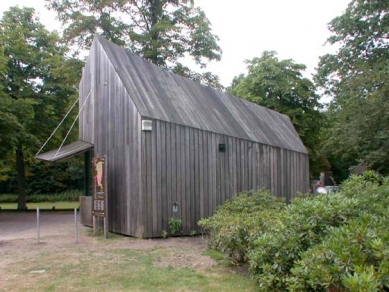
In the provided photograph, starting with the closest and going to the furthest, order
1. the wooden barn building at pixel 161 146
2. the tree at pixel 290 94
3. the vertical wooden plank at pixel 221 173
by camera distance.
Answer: the wooden barn building at pixel 161 146
the vertical wooden plank at pixel 221 173
the tree at pixel 290 94

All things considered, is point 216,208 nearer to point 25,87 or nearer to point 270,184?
point 270,184

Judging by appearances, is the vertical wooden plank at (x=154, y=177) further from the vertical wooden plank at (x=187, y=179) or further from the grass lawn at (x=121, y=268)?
the vertical wooden plank at (x=187, y=179)

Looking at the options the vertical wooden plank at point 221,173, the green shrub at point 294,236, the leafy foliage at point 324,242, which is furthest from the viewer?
the vertical wooden plank at point 221,173

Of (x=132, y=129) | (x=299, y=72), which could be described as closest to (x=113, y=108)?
(x=132, y=129)

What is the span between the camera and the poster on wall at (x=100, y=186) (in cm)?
930

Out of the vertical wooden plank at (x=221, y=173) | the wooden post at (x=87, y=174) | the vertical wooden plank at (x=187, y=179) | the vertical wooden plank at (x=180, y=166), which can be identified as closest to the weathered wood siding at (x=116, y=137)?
the wooden post at (x=87, y=174)

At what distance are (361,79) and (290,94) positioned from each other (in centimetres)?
942

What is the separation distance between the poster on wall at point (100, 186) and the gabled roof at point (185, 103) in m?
1.65

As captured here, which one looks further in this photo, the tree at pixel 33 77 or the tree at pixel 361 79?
the tree at pixel 33 77

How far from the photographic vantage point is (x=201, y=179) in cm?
1012

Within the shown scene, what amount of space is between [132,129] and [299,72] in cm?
2002

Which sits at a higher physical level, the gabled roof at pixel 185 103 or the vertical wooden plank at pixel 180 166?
the gabled roof at pixel 185 103

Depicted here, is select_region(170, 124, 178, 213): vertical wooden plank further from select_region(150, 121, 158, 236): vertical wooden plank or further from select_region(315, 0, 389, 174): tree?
select_region(315, 0, 389, 174): tree

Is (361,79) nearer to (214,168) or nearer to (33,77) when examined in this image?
(214,168)
